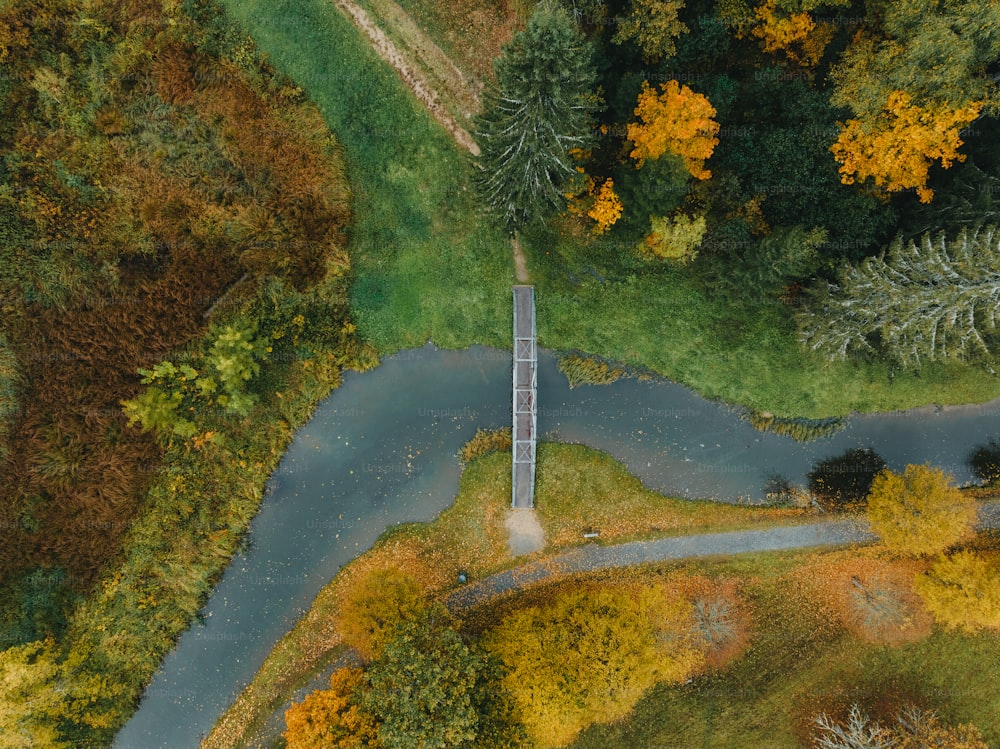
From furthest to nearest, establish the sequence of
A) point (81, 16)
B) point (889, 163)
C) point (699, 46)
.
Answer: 1. point (81, 16)
2. point (699, 46)
3. point (889, 163)

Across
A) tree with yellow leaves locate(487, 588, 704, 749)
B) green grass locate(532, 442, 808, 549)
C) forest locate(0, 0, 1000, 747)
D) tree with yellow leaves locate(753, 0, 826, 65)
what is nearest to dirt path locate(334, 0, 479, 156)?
forest locate(0, 0, 1000, 747)

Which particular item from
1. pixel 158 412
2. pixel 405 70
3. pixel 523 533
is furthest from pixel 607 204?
pixel 158 412

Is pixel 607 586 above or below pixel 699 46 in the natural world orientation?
below

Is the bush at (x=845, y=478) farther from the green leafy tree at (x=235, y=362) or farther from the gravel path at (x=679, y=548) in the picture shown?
the green leafy tree at (x=235, y=362)

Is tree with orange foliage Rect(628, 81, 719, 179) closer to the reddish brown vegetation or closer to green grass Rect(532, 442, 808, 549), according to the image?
green grass Rect(532, 442, 808, 549)

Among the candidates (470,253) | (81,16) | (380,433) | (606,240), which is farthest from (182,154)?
(606,240)

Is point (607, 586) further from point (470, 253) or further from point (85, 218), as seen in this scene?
point (85, 218)
